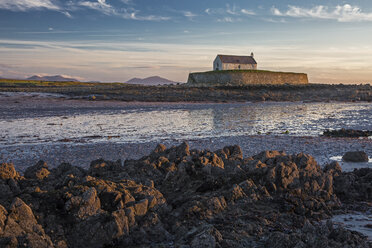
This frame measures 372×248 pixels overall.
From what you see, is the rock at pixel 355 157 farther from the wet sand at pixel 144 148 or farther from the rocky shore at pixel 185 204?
the rocky shore at pixel 185 204

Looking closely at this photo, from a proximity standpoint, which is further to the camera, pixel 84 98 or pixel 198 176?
pixel 84 98

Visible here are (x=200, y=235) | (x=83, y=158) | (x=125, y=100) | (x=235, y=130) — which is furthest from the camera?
(x=125, y=100)

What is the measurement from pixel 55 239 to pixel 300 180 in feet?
14.4

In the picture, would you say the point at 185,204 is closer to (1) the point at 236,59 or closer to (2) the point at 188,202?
(2) the point at 188,202

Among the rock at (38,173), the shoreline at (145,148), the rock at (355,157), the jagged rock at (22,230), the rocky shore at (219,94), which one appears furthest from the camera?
the rocky shore at (219,94)

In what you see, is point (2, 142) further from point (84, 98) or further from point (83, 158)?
point (84, 98)

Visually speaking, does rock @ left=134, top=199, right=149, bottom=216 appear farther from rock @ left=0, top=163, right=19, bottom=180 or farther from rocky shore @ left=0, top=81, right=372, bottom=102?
rocky shore @ left=0, top=81, right=372, bottom=102

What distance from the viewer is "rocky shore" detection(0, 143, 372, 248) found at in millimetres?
4453

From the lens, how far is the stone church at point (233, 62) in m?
Answer: 70.5

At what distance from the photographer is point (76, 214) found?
185 inches

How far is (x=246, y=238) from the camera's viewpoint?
4.72 metres

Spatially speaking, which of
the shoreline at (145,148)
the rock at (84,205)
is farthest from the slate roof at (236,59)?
the rock at (84,205)

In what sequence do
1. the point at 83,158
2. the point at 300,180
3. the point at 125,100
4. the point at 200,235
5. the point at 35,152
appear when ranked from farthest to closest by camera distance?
the point at 125,100, the point at 35,152, the point at 83,158, the point at 300,180, the point at 200,235

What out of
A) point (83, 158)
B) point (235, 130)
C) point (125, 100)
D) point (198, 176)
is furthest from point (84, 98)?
point (198, 176)
